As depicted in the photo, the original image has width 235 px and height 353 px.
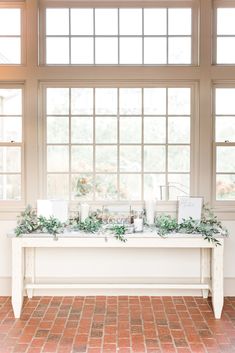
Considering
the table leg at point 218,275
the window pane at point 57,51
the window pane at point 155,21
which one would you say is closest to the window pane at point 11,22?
the window pane at point 57,51

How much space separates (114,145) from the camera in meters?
5.33

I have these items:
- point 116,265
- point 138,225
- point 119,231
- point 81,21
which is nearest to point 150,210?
point 138,225

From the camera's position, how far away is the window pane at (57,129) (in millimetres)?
5331

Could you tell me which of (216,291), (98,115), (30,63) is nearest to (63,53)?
(30,63)

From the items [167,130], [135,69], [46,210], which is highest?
[135,69]

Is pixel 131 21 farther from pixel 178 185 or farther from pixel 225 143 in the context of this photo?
pixel 178 185

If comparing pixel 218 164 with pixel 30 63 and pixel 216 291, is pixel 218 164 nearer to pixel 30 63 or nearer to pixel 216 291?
Answer: pixel 216 291

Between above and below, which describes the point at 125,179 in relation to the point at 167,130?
below

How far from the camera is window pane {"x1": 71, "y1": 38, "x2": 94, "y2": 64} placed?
5.29 metres

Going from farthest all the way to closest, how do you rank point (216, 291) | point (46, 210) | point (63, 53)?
1. point (63, 53)
2. point (46, 210)
3. point (216, 291)

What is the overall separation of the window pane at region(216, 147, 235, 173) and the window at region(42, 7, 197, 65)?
47.1 inches

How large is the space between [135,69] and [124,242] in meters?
2.17

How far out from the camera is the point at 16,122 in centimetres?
532

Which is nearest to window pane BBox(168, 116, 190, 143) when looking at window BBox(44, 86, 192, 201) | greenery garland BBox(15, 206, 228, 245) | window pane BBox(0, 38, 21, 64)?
window BBox(44, 86, 192, 201)
